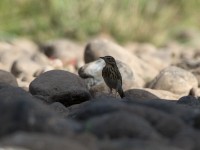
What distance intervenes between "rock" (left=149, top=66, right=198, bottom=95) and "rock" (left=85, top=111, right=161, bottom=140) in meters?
4.80

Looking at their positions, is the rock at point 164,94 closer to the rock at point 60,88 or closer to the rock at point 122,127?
the rock at point 60,88

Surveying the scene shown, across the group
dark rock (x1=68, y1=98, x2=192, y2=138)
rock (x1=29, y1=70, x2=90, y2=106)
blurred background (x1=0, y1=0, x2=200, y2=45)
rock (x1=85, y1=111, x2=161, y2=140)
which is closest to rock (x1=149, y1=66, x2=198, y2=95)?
rock (x1=29, y1=70, x2=90, y2=106)

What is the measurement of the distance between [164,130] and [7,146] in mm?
1174

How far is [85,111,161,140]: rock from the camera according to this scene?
4.32 meters

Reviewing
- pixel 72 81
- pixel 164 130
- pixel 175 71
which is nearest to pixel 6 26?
pixel 175 71

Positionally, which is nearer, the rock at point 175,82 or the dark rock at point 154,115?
the dark rock at point 154,115

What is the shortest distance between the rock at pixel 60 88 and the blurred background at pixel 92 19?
8.49m

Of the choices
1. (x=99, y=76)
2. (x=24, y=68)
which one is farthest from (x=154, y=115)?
(x=24, y=68)

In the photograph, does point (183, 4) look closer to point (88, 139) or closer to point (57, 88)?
point (57, 88)

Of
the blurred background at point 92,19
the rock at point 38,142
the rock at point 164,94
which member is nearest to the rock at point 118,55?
the rock at point 164,94

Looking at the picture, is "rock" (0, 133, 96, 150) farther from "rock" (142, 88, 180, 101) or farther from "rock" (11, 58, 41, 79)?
"rock" (11, 58, 41, 79)

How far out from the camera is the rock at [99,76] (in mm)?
9078

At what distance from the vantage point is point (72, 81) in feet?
25.6

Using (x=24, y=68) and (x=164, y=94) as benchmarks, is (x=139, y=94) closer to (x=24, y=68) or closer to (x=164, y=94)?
(x=164, y=94)
